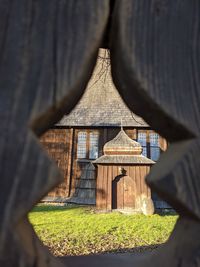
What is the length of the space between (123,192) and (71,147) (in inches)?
181

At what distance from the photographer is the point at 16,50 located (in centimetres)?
56

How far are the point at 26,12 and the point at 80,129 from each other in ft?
53.1

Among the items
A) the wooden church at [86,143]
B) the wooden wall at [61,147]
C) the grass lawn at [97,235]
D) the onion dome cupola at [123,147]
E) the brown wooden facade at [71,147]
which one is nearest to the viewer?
the grass lawn at [97,235]

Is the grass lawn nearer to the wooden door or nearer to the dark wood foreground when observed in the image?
the wooden door

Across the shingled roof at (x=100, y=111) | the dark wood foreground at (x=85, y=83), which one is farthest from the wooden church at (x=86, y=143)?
the dark wood foreground at (x=85, y=83)

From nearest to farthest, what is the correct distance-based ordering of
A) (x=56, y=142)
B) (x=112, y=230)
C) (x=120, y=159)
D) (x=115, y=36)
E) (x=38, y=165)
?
(x=38, y=165), (x=115, y=36), (x=112, y=230), (x=120, y=159), (x=56, y=142)

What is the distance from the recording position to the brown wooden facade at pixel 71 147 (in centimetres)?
1595

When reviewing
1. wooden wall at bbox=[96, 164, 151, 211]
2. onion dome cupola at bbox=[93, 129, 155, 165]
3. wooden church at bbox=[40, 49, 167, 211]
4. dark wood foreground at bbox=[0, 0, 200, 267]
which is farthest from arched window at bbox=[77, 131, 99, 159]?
dark wood foreground at bbox=[0, 0, 200, 267]

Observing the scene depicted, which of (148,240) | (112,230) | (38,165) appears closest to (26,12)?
(38,165)

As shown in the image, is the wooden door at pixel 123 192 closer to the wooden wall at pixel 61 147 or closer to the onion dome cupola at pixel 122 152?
the onion dome cupola at pixel 122 152

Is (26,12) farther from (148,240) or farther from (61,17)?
(148,240)

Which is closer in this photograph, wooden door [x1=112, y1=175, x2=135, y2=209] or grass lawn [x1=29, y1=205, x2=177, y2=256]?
grass lawn [x1=29, y1=205, x2=177, y2=256]

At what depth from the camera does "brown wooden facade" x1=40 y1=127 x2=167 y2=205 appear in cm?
1595

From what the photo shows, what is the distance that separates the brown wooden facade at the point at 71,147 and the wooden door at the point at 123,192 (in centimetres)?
311
